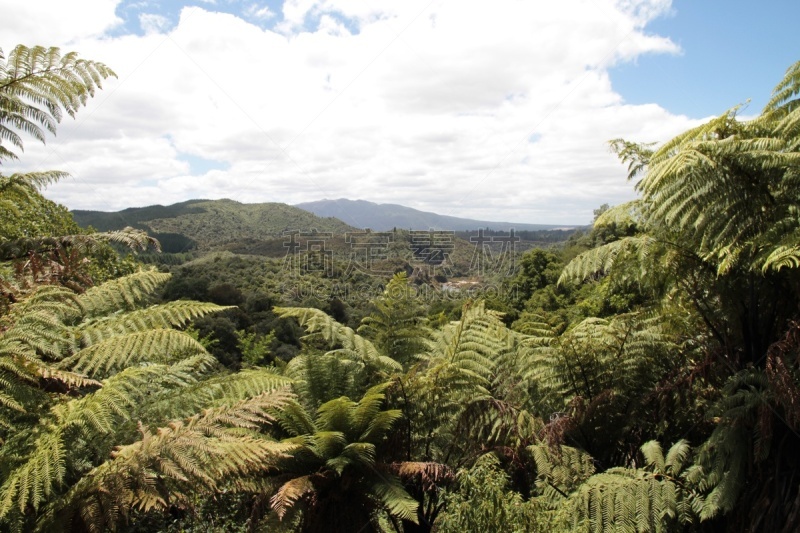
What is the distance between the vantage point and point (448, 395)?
11.3 feet

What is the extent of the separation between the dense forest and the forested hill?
8692cm

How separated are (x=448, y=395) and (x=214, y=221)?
388ft

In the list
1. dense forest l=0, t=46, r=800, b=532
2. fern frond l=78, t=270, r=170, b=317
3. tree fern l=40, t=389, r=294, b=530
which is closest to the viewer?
tree fern l=40, t=389, r=294, b=530

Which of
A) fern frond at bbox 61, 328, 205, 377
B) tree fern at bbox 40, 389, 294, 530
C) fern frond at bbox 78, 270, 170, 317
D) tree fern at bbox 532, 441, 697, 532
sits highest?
fern frond at bbox 78, 270, 170, 317

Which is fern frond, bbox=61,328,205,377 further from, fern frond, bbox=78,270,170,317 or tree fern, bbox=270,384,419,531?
tree fern, bbox=270,384,419,531

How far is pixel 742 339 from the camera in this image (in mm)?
3547

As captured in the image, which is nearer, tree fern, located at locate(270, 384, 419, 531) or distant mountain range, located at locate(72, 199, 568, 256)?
tree fern, located at locate(270, 384, 419, 531)

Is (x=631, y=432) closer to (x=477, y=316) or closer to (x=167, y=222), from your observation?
(x=477, y=316)

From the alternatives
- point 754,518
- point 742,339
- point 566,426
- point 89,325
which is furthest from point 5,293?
point 742,339

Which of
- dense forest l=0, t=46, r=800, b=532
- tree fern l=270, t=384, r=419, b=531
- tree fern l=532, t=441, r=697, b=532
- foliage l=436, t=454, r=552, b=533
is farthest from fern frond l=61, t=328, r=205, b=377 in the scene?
tree fern l=532, t=441, r=697, b=532

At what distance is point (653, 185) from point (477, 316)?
5.34 feet

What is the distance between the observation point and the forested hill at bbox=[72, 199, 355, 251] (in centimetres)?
9006

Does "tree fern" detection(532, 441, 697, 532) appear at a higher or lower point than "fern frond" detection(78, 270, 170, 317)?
lower

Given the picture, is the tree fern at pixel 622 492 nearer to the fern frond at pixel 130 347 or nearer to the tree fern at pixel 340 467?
the tree fern at pixel 340 467
